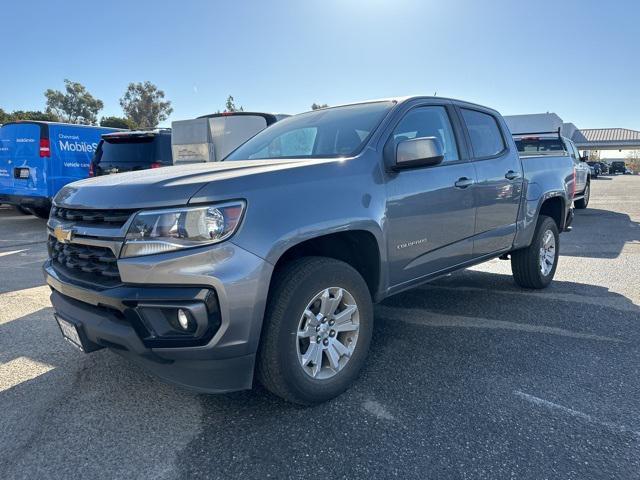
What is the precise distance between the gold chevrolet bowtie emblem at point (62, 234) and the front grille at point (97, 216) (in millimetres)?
69

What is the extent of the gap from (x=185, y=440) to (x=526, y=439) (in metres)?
1.76

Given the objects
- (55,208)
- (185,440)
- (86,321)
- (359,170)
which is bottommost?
(185,440)

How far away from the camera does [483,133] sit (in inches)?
173

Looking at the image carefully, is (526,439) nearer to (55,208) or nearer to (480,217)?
(480,217)

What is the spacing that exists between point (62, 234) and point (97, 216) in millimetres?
391

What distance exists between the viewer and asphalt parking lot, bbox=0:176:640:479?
226cm

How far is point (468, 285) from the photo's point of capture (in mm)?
5500

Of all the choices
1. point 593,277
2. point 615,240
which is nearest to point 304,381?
point 593,277

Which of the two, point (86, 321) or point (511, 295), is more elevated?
point (86, 321)

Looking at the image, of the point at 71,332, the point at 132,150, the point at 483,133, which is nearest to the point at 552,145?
the point at 483,133

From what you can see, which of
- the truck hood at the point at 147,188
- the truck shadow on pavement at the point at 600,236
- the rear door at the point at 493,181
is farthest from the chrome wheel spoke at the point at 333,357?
the truck shadow on pavement at the point at 600,236

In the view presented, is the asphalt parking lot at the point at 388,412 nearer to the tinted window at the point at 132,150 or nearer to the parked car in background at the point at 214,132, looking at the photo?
the tinted window at the point at 132,150

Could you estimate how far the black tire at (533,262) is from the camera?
500 cm

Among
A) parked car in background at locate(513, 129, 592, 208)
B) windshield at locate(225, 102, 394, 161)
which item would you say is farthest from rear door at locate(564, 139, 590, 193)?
windshield at locate(225, 102, 394, 161)
